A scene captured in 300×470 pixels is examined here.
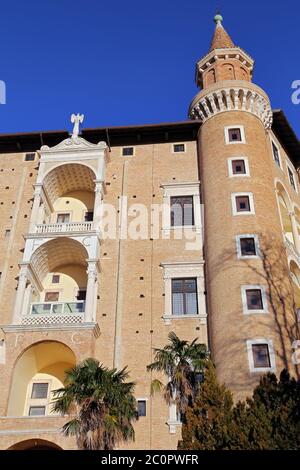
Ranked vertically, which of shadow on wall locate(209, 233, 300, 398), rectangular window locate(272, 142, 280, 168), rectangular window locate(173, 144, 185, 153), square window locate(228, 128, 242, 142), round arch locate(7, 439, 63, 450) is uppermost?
rectangular window locate(272, 142, 280, 168)

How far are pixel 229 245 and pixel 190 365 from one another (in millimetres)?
7932

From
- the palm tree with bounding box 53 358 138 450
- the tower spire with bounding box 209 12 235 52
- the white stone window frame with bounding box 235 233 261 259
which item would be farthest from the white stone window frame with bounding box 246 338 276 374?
the tower spire with bounding box 209 12 235 52

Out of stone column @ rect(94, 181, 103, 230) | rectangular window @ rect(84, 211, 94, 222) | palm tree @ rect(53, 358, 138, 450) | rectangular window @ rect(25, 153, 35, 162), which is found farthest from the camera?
rectangular window @ rect(25, 153, 35, 162)

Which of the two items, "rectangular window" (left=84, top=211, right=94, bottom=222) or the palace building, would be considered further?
"rectangular window" (left=84, top=211, right=94, bottom=222)

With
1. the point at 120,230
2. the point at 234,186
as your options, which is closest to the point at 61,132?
the point at 120,230

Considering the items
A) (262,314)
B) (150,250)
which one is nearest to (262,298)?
(262,314)

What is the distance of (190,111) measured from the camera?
35.6m

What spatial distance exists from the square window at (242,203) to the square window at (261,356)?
780cm

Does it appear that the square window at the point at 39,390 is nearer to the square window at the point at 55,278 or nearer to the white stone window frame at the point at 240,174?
the square window at the point at 55,278

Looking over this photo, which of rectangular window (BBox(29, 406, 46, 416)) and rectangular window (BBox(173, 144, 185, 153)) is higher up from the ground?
rectangular window (BBox(173, 144, 185, 153))

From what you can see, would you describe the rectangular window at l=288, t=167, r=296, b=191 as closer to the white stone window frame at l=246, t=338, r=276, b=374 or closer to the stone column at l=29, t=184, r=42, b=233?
the white stone window frame at l=246, t=338, r=276, b=374

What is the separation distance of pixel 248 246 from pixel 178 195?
5.89 metres

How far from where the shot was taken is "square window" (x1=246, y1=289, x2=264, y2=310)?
26.3 metres

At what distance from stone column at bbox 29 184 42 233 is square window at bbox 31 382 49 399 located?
806cm
